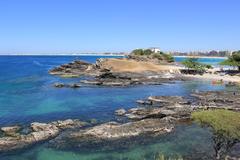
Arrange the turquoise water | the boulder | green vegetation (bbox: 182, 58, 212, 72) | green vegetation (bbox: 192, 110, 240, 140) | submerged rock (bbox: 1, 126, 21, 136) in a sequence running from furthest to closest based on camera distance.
→ 1. green vegetation (bbox: 182, 58, 212, 72)
2. the boulder
3. submerged rock (bbox: 1, 126, 21, 136)
4. the turquoise water
5. green vegetation (bbox: 192, 110, 240, 140)

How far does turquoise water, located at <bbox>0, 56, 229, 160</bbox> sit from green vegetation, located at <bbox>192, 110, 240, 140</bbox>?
6378 mm

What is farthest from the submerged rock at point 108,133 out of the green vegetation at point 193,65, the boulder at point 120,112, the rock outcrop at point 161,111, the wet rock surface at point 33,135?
the green vegetation at point 193,65

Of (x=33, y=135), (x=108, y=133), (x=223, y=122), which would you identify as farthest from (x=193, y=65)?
(x=223, y=122)

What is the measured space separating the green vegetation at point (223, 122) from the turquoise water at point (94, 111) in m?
6.38

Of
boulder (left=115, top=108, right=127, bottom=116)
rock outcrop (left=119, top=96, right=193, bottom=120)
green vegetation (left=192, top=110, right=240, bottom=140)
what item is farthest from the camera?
boulder (left=115, top=108, right=127, bottom=116)

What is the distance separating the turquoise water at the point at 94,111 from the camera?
41156 mm

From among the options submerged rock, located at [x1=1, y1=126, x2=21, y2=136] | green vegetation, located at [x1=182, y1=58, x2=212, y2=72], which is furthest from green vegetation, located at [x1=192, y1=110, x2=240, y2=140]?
green vegetation, located at [x1=182, y1=58, x2=212, y2=72]

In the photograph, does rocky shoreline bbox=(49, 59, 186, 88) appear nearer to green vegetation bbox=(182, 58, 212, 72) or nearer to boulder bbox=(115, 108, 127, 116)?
green vegetation bbox=(182, 58, 212, 72)

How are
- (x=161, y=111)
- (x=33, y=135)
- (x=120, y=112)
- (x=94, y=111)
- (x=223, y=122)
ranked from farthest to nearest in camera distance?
(x=94, y=111), (x=120, y=112), (x=161, y=111), (x=33, y=135), (x=223, y=122)

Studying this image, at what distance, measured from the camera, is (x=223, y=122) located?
114ft

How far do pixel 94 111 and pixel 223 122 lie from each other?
35.7 meters

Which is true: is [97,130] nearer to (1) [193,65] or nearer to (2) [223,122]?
(2) [223,122]

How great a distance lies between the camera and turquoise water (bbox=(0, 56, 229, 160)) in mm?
41156

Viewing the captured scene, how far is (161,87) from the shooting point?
347ft
